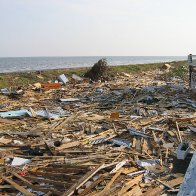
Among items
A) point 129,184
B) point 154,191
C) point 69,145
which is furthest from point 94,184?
point 69,145

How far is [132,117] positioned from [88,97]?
215 inches

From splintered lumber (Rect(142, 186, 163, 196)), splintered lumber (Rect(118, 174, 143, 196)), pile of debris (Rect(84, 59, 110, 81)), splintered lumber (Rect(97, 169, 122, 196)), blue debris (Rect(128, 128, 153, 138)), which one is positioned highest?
pile of debris (Rect(84, 59, 110, 81))

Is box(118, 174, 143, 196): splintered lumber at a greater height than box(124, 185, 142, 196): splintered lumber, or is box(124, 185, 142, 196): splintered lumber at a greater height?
box(118, 174, 143, 196): splintered lumber

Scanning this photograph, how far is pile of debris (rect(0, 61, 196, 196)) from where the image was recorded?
669 centimetres

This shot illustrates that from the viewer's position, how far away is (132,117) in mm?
12781

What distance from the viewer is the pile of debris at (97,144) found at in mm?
6691

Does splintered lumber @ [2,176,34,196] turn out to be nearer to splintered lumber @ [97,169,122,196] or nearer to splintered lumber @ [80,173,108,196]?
splintered lumber @ [80,173,108,196]

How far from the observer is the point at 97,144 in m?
9.62

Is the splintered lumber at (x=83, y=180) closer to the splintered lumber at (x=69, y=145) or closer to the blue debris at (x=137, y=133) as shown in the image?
the splintered lumber at (x=69, y=145)

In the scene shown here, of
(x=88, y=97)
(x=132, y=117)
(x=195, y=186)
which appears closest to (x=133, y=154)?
(x=132, y=117)

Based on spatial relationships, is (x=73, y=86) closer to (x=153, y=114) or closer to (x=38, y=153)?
(x=153, y=114)

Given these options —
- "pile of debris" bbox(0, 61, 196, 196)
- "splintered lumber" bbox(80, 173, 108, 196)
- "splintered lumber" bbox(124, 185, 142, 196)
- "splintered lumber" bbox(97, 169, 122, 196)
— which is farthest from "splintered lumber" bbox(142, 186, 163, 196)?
"splintered lumber" bbox(80, 173, 108, 196)

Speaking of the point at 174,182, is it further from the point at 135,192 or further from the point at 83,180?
the point at 83,180

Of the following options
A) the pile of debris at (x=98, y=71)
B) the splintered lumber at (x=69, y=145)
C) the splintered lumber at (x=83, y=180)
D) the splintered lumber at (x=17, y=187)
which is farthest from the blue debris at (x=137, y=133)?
the pile of debris at (x=98, y=71)
